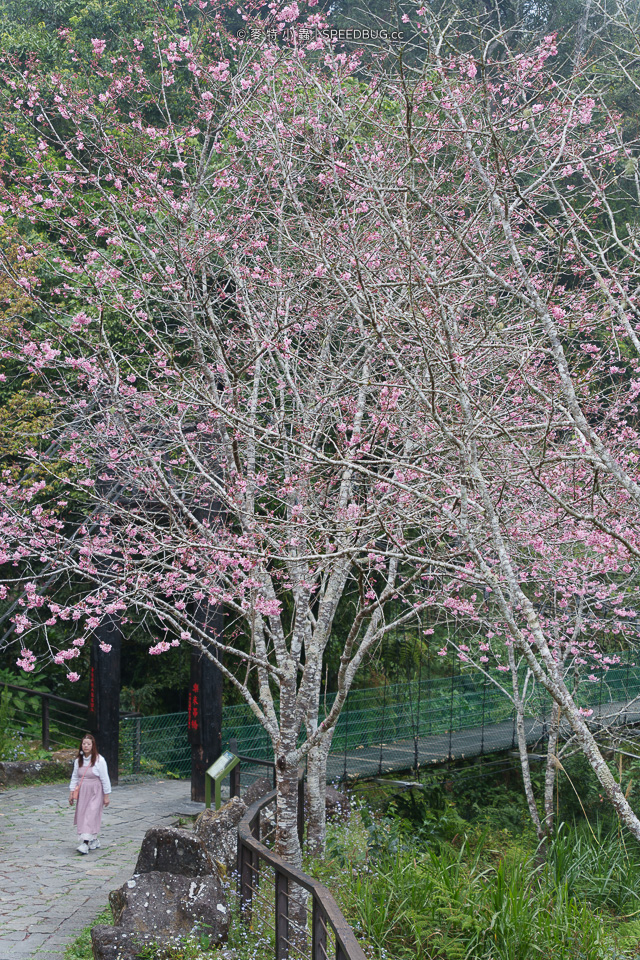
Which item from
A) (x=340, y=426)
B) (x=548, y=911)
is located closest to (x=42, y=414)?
(x=340, y=426)

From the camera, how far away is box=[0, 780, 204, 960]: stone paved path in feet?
20.4

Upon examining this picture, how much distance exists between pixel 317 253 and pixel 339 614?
25.8 feet

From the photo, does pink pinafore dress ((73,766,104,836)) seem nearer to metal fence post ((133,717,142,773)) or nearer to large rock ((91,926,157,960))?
large rock ((91,926,157,960))

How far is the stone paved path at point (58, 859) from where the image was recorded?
6219mm

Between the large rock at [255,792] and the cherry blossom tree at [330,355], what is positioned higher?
the cherry blossom tree at [330,355]

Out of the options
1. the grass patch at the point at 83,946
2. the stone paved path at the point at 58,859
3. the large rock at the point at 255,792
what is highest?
the large rock at the point at 255,792

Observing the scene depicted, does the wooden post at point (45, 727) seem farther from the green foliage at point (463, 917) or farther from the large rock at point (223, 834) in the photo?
the green foliage at point (463, 917)

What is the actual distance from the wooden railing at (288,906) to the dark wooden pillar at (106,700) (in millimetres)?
5296

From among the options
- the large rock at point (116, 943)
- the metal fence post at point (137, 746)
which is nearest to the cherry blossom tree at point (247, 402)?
the large rock at point (116, 943)

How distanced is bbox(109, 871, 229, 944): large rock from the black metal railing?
7724 millimetres

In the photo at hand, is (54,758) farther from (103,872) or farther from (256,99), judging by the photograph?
(256,99)

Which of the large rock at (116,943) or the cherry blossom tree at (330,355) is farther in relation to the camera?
the cherry blossom tree at (330,355)

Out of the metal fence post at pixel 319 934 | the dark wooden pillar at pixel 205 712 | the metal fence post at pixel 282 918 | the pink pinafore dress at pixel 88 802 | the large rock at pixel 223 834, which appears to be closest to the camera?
the metal fence post at pixel 319 934

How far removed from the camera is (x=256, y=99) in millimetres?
7359
